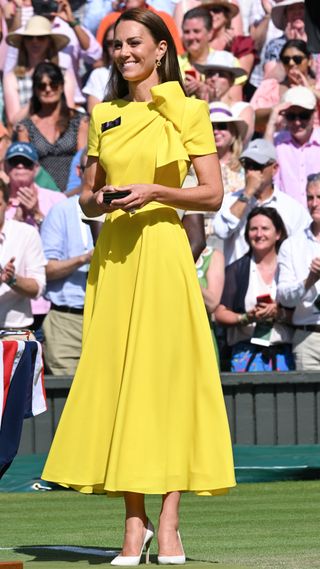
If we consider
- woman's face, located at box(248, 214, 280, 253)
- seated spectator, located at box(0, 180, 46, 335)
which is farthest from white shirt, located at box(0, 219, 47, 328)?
woman's face, located at box(248, 214, 280, 253)

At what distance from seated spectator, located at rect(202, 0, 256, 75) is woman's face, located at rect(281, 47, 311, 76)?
3.91 feet

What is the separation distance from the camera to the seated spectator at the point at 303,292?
11609mm

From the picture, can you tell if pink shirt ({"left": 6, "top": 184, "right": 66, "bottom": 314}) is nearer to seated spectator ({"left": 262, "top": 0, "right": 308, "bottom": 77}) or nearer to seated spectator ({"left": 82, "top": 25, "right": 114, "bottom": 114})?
seated spectator ({"left": 82, "top": 25, "right": 114, "bottom": 114})

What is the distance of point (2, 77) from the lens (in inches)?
618

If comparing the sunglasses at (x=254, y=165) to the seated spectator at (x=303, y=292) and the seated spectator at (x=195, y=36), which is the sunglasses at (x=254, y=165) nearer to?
the seated spectator at (x=303, y=292)

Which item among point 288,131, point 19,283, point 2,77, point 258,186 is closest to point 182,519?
point 19,283

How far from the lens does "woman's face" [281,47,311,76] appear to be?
14.5m

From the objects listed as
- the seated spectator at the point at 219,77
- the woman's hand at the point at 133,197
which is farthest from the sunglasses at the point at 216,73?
the woman's hand at the point at 133,197

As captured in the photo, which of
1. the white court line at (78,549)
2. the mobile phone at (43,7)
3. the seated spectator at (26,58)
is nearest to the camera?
the white court line at (78,549)

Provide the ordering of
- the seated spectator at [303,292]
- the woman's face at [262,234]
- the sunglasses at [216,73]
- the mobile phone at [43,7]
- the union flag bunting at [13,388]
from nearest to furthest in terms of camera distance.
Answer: the union flag bunting at [13,388], the seated spectator at [303,292], the woman's face at [262,234], the sunglasses at [216,73], the mobile phone at [43,7]

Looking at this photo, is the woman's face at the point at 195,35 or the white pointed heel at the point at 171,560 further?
the woman's face at the point at 195,35

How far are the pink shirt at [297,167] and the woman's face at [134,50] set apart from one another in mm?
7270

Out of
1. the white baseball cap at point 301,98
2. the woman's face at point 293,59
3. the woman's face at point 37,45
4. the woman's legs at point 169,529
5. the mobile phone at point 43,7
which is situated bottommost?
the woman's legs at point 169,529

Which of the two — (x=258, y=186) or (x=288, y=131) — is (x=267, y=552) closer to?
(x=258, y=186)
